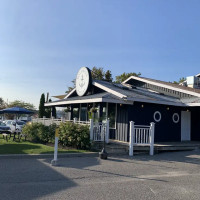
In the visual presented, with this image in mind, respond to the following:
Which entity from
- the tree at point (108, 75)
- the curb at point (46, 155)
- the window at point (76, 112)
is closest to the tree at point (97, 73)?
the tree at point (108, 75)

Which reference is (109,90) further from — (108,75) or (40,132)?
(108,75)

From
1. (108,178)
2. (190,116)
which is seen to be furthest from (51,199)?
(190,116)

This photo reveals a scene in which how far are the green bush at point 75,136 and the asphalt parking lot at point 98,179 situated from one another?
1695 mm

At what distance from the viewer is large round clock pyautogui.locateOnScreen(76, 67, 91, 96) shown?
15586 millimetres

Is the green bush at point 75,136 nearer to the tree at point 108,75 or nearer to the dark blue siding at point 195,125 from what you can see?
the dark blue siding at point 195,125

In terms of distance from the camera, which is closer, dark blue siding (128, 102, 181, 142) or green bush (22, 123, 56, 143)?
dark blue siding (128, 102, 181, 142)

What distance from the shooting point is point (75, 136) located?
11.5 meters

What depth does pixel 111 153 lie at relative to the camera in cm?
1070

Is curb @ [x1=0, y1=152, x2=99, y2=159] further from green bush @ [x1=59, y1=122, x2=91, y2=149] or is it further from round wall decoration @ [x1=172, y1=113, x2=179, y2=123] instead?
round wall decoration @ [x1=172, y1=113, x2=179, y2=123]

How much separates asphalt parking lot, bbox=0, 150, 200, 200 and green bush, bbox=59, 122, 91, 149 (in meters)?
1.69

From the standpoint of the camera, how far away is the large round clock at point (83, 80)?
51.1 ft

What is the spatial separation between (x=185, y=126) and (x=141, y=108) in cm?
425

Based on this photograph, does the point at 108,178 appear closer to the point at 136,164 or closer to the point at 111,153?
the point at 136,164

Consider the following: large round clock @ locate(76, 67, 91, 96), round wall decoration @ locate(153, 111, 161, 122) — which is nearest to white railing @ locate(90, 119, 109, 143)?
round wall decoration @ locate(153, 111, 161, 122)
